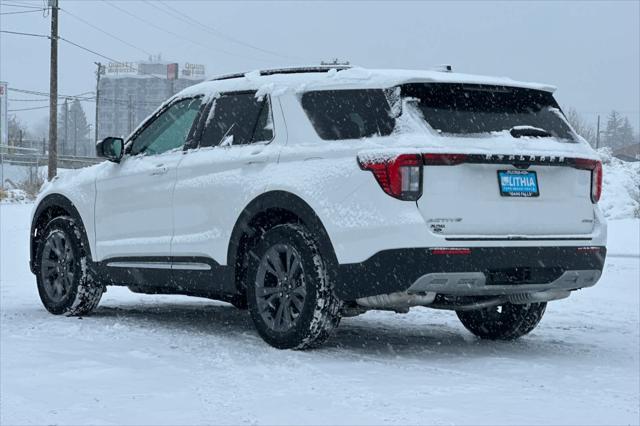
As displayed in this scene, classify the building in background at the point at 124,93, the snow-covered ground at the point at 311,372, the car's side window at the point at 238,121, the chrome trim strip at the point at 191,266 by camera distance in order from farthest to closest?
1. the building in background at the point at 124,93
2. the chrome trim strip at the point at 191,266
3. the car's side window at the point at 238,121
4. the snow-covered ground at the point at 311,372

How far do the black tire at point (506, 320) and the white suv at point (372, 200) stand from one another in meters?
0.01

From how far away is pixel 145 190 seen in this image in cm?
805

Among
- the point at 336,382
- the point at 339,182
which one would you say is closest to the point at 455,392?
the point at 336,382

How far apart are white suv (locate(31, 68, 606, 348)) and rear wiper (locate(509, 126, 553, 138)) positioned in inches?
0.4

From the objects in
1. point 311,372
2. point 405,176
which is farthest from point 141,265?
point 405,176

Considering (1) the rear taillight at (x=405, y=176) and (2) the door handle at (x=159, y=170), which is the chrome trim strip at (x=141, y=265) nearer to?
(2) the door handle at (x=159, y=170)

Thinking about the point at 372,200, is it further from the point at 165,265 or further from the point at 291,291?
the point at 165,265

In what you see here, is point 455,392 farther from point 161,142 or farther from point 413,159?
point 161,142

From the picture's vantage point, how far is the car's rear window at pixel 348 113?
638 cm

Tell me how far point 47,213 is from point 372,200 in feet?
13.6

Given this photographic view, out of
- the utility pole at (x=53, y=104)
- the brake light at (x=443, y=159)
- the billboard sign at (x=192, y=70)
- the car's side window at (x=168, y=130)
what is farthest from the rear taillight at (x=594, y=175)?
the billboard sign at (x=192, y=70)

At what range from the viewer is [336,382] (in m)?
5.60

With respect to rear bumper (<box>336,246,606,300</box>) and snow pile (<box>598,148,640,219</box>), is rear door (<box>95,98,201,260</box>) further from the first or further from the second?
snow pile (<box>598,148,640,219</box>)

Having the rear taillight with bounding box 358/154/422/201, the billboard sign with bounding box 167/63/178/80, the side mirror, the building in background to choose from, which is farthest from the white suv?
the building in background
